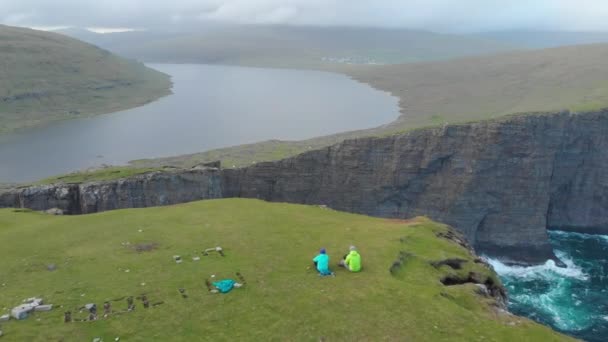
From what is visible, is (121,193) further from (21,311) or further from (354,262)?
(354,262)

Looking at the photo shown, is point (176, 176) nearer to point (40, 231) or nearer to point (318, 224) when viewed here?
point (40, 231)

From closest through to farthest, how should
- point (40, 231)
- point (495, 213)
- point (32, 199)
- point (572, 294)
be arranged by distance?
point (40, 231)
point (32, 199)
point (572, 294)
point (495, 213)

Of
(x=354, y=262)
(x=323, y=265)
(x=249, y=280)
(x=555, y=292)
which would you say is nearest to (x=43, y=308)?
(x=249, y=280)

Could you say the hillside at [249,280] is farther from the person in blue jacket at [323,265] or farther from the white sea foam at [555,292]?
the white sea foam at [555,292]

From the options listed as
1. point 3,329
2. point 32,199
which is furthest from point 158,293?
point 32,199

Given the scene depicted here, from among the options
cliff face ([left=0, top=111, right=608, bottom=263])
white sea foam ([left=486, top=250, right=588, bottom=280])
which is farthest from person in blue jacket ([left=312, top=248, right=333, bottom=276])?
white sea foam ([left=486, top=250, right=588, bottom=280])
